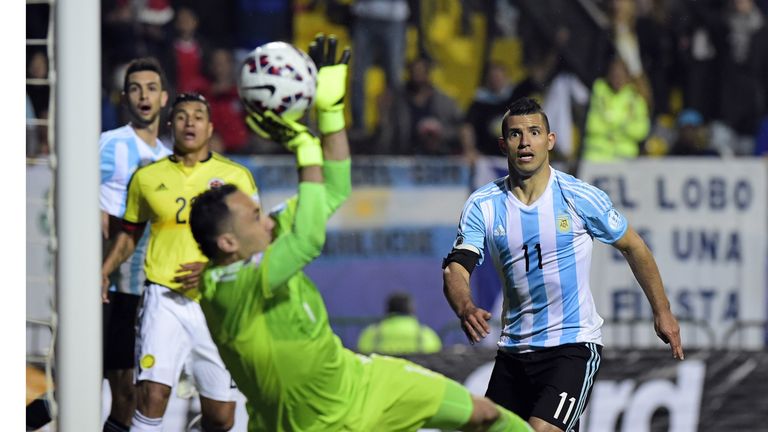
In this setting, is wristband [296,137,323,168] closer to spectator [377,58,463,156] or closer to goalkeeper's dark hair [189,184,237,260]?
goalkeeper's dark hair [189,184,237,260]

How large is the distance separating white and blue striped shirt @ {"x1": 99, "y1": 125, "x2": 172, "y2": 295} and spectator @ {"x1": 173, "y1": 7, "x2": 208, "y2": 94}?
9.31 feet

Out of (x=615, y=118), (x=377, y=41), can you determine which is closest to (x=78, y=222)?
(x=377, y=41)

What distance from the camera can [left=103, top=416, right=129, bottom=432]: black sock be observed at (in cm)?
817

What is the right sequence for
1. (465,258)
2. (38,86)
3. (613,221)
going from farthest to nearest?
(38,86)
(613,221)
(465,258)

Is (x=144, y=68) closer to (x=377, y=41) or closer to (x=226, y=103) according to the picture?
(x=226, y=103)

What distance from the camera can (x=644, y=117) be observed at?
448 inches

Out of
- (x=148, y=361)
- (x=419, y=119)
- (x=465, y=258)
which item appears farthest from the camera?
(x=419, y=119)

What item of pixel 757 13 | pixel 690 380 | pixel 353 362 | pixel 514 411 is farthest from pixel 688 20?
pixel 353 362

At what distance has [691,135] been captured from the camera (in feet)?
37.4

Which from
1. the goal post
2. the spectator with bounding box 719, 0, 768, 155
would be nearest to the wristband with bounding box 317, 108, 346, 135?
the goal post

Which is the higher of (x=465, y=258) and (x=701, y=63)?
(x=701, y=63)

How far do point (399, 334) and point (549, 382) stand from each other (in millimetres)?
3539

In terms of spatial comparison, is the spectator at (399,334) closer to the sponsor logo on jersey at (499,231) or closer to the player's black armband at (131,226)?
the player's black armband at (131,226)
